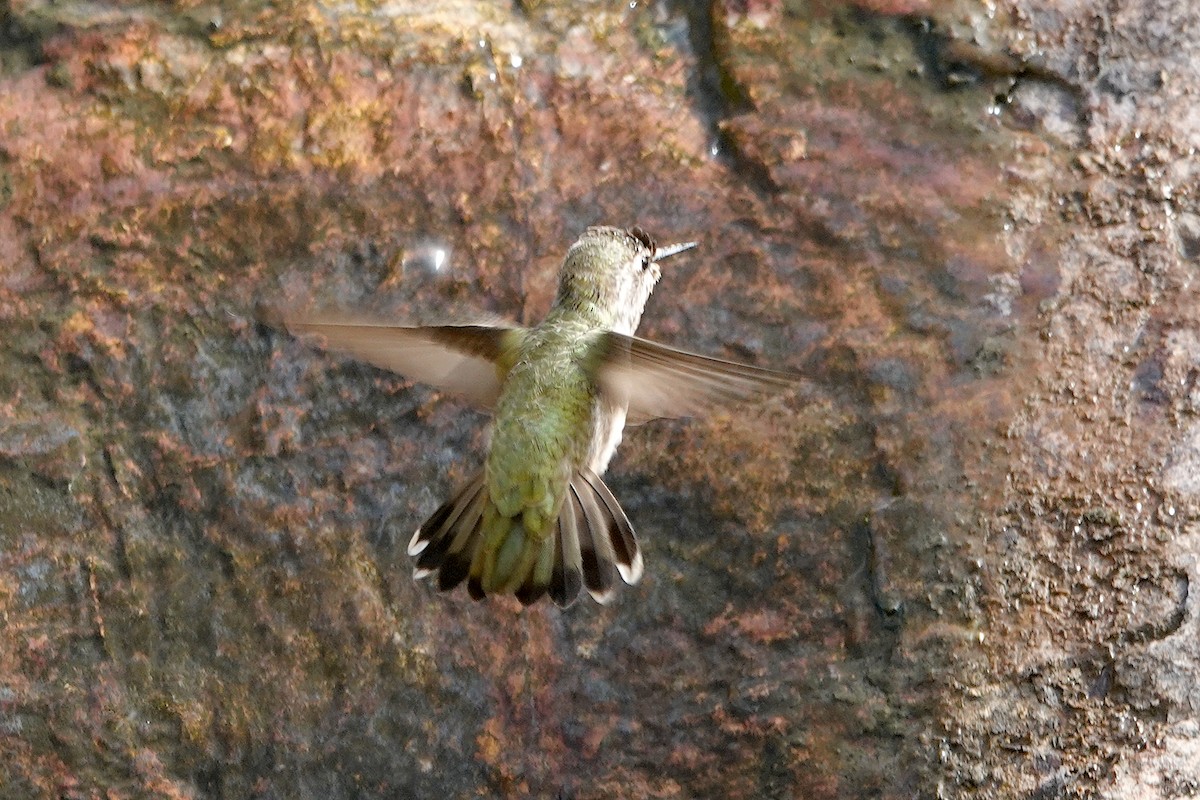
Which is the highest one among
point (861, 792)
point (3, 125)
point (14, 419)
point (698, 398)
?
point (3, 125)

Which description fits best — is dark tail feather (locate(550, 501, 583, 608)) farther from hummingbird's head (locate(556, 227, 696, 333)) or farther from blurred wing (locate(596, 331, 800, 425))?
hummingbird's head (locate(556, 227, 696, 333))

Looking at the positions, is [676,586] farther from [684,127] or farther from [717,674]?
[684,127]

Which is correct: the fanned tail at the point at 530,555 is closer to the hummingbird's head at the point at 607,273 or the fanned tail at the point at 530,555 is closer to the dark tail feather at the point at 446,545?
the dark tail feather at the point at 446,545

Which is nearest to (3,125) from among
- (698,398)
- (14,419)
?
(14,419)

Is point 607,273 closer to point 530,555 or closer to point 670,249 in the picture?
point 670,249

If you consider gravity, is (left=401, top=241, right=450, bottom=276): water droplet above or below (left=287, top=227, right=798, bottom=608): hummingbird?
above

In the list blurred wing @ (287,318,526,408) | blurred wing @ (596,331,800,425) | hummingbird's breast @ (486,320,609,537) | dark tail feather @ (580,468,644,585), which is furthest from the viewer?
hummingbird's breast @ (486,320,609,537)

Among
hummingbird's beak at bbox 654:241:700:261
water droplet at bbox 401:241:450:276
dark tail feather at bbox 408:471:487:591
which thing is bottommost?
dark tail feather at bbox 408:471:487:591

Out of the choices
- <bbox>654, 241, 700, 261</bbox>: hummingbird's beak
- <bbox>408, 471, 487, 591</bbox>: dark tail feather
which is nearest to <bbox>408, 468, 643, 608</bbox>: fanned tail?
<bbox>408, 471, 487, 591</bbox>: dark tail feather
